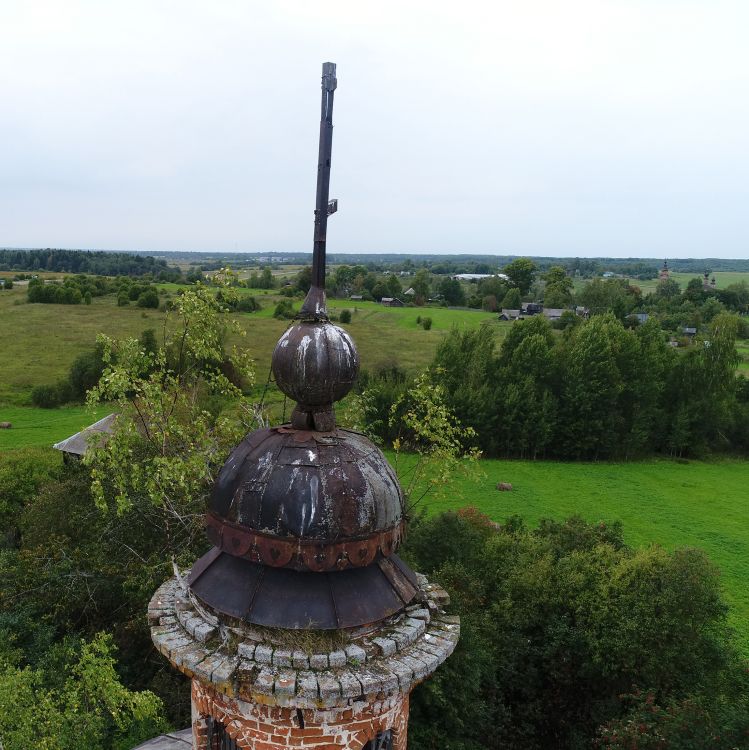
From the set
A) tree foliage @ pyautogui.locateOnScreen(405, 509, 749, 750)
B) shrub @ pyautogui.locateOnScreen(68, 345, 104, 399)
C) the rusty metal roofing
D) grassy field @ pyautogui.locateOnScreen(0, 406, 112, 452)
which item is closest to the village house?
shrub @ pyautogui.locateOnScreen(68, 345, 104, 399)

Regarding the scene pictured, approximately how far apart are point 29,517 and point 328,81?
21.4 meters

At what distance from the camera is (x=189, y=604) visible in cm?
443

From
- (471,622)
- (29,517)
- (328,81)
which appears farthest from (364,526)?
(29,517)

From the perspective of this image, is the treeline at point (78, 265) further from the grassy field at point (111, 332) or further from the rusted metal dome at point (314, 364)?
the rusted metal dome at point (314, 364)

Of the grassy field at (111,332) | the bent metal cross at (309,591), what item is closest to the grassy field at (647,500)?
the grassy field at (111,332)

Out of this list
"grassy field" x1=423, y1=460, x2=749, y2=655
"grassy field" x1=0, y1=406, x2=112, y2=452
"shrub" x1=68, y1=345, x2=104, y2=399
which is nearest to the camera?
"grassy field" x1=423, y1=460, x2=749, y2=655

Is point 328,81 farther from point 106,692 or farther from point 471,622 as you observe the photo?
point 471,622

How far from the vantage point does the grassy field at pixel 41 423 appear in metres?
37.6

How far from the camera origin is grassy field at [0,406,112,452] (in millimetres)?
37562

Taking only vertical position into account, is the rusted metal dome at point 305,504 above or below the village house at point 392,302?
above

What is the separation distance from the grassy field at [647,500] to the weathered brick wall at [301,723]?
24.2 m

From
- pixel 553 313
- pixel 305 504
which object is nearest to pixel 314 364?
pixel 305 504

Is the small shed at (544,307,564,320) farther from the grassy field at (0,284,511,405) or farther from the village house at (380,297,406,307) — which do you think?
the village house at (380,297,406,307)

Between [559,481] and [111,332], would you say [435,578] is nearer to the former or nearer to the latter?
[559,481]
